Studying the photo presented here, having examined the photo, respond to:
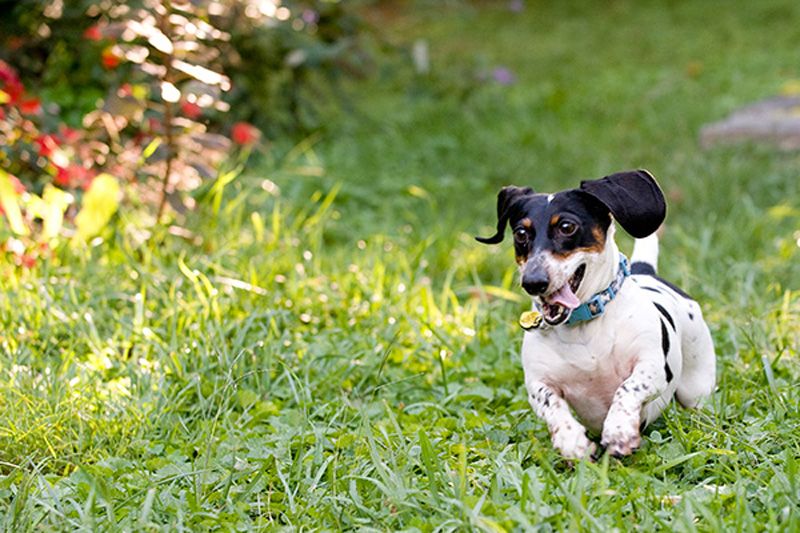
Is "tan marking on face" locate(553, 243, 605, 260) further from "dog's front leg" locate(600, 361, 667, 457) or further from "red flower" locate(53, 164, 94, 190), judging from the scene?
"red flower" locate(53, 164, 94, 190)

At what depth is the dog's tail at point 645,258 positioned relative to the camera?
3.34 m

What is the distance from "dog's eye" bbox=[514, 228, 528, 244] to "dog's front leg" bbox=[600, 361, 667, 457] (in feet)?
1.43

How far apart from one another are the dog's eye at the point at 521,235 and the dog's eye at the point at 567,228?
0.31 feet

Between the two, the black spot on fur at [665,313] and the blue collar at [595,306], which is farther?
the black spot on fur at [665,313]

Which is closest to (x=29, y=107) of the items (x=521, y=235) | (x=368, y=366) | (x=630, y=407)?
(x=368, y=366)

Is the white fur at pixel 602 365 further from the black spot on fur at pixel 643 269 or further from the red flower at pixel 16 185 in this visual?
the red flower at pixel 16 185

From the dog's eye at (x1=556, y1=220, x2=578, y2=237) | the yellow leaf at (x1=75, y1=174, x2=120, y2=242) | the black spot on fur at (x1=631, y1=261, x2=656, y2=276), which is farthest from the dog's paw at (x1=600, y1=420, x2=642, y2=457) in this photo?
the yellow leaf at (x1=75, y1=174, x2=120, y2=242)

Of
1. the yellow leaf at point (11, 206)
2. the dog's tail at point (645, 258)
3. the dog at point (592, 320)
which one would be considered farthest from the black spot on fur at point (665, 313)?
the yellow leaf at point (11, 206)

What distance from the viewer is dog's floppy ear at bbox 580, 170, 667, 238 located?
2717mm

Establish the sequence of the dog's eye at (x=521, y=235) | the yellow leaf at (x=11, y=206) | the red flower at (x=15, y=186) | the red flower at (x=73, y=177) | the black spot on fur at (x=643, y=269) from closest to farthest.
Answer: the dog's eye at (x=521, y=235) < the black spot on fur at (x=643, y=269) < the yellow leaf at (x=11, y=206) < the red flower at (x=15, y=186) < the red flower at (x=73, y=177)

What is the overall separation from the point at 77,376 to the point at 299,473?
3.35 ft

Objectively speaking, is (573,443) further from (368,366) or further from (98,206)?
(98,206)

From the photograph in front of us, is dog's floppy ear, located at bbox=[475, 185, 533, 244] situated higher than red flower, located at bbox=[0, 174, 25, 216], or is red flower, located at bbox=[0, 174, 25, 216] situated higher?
dog's floppy ear, located at bbox=[475, 185, 533, 244]

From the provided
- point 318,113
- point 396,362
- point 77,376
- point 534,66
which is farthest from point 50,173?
point 534,66
